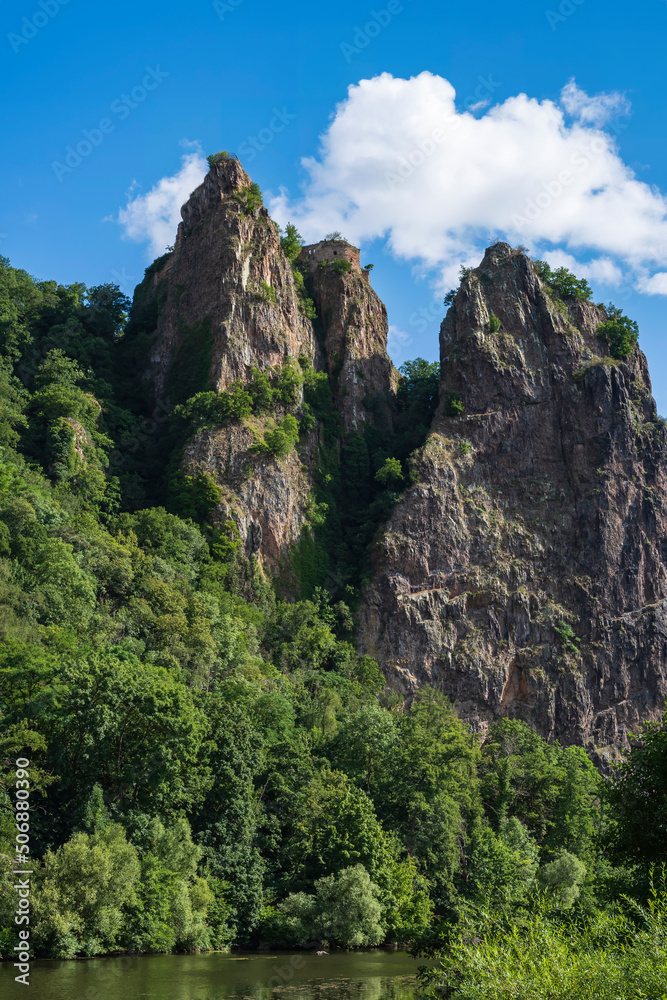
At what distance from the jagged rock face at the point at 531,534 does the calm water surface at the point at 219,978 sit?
35165mm

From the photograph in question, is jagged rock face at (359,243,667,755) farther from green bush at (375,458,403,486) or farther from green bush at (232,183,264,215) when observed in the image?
green bush at (232,183,264,215)

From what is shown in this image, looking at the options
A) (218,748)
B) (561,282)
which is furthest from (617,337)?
(218,748)

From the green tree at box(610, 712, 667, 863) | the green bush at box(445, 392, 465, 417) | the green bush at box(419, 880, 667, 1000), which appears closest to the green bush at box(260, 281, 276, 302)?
the green bush at box(445, 392, 465, 417)

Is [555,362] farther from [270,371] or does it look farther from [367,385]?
[270,371]

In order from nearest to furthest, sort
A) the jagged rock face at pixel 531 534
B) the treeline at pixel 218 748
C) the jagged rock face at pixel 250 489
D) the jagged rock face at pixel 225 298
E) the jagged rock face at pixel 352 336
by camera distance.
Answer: the treeline at pixel 218 748, the jagged rock face at pixel 250 489, the jagged rock face at pixel 531 534, the jagged rock face at pixel 225 298, the jagged rock face at pixel 352 336

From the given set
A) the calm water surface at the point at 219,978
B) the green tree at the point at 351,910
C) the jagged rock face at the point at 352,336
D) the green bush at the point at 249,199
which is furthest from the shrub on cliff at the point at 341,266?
the calm water surface at the point at 219,978

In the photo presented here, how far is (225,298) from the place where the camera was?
267 feet

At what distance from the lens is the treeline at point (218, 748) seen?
1426 inches

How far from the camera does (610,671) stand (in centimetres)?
7888

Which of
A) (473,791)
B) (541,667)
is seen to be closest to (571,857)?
(473,791)

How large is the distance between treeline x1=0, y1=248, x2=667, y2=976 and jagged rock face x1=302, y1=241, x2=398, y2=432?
27.0 ft

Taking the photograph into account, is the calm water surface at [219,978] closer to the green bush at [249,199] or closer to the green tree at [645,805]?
the green tree at [645,805]

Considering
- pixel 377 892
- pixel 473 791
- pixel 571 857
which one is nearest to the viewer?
pixel 377 892

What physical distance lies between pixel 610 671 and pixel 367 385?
35776mm
